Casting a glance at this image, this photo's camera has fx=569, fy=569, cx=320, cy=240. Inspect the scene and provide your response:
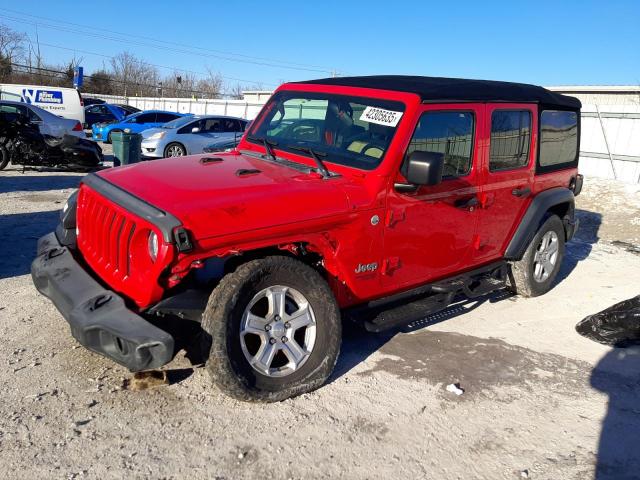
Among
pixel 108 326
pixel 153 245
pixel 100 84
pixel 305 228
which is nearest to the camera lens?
pixel 108 326

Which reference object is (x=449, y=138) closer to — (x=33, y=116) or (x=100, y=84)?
(x=33, y=116)

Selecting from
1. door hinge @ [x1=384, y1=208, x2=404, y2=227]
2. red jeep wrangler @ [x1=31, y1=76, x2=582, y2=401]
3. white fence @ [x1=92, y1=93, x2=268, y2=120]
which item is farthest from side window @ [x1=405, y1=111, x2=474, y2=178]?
white fence @ [x1=92, y1=93, x2=268, y2=120]

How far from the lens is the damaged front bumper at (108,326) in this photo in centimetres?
303

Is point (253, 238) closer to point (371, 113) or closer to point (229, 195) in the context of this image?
point (229, 195)

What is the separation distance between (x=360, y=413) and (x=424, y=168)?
1638 mm

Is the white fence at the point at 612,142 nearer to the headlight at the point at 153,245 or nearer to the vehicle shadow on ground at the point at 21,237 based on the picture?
the vehicle shadow on ground at the point at 21,237

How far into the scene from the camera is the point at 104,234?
11.9ft

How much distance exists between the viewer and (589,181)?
1316 cm

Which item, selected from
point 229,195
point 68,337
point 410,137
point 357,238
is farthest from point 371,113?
point 68,337

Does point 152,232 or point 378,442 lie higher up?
point 152,232

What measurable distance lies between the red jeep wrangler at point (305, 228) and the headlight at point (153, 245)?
0.01m

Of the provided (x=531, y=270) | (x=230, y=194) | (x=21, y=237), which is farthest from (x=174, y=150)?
(x=230, y=194)

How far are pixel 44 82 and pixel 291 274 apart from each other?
52624 millimetres

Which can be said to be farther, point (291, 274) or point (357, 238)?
point (357, 238)
